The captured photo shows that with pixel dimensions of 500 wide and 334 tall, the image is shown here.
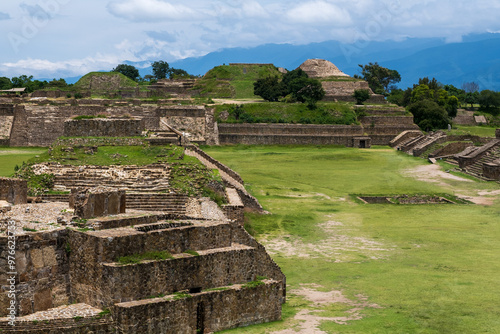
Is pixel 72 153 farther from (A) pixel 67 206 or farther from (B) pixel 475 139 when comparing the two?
(B) pixel 475 139

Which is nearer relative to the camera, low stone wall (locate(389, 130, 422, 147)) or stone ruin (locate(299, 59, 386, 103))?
low stone wall (locate(389, 130, 422, 147))

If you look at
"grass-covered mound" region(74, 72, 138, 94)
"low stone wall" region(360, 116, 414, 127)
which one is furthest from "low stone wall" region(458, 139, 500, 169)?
"grass-covered mound" region(74, 72, 138, 94)

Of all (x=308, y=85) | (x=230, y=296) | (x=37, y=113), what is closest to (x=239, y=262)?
(x=230, y=296)

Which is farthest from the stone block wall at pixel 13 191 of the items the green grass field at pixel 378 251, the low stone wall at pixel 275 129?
the low stone wall at pixel 275 129

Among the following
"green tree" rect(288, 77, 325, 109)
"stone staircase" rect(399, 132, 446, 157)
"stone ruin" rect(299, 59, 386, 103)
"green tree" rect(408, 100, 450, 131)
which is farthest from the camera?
"stone ruin" rect(299, 59, 386, 103)

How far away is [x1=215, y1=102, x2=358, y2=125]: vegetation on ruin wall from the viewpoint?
71.9 m

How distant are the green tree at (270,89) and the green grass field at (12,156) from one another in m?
32.0

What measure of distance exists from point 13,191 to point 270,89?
213ft

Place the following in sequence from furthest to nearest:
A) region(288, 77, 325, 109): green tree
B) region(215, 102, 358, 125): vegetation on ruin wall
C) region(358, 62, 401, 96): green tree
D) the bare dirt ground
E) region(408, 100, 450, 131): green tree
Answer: region(358, 62, 401, 96): green tree
region(408, 100, 450, 131): green tree
region(288, 77, 325, 109): green tree
region(215, 102, 358, 125): vegetation on ruin wall
the bare dirt ground

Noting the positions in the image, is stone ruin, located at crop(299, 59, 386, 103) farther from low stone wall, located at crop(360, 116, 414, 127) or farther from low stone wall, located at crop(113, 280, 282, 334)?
low stone wall, located at crop(113, 280, 282, 334)

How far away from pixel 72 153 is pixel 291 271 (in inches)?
537

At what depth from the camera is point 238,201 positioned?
93.6 ft

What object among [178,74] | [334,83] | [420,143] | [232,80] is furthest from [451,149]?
[178,74]

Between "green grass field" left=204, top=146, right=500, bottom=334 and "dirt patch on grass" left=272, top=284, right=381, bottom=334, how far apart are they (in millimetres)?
25
